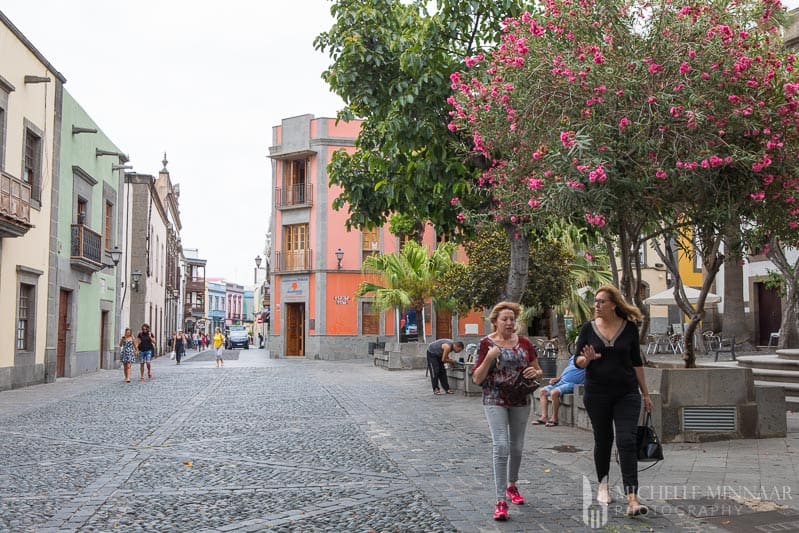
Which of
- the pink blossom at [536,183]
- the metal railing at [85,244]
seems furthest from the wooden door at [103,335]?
the pink blossom at [536,183]

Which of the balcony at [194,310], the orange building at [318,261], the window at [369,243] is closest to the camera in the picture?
→ the orange building at [318,261]

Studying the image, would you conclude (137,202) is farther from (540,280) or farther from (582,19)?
(582,19)

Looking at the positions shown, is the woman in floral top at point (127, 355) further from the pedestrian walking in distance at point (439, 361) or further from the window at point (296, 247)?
the window at point (296, 247)

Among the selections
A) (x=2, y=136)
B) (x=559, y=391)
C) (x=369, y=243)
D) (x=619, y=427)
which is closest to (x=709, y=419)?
(x=559, y=391)

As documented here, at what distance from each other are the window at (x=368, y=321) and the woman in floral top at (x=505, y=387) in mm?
32967

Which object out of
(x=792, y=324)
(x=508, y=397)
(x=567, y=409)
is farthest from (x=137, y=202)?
(x=508, y=397)

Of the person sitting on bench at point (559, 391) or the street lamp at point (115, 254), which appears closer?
the person sitting on bench at point (559, 391)

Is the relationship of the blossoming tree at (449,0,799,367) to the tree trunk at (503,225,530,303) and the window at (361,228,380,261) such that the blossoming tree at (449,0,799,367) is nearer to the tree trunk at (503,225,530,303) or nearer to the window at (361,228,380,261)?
the tree trunk at (503,225,530,303)

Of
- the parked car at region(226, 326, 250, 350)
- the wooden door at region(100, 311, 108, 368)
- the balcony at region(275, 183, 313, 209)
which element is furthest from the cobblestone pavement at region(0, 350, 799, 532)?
the parked car at region(226, 326, 250, 350)

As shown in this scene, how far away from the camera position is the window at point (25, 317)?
1962cm

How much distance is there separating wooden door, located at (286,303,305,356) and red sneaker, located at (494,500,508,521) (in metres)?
35.2

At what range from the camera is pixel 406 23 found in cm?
1375

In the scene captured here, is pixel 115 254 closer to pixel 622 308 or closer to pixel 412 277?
pixel 412 277

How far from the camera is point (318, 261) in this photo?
39375mm
